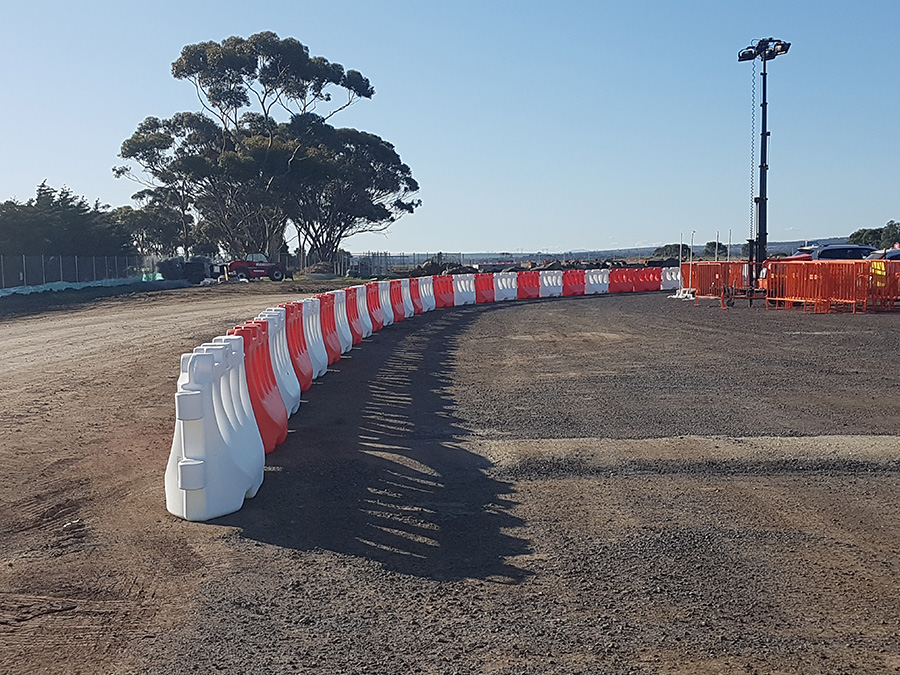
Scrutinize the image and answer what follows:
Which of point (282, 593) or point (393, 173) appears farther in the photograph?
point (393, 173)

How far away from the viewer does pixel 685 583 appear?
4.82 m

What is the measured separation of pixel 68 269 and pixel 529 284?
83.4 ft

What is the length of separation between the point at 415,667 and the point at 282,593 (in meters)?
1.11

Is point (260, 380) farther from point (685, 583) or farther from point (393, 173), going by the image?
point (393, 173)

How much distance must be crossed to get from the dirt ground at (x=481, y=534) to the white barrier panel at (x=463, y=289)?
19094 mm

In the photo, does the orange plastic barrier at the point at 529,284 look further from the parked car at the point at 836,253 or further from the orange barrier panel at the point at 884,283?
the orange barrier panel at the point at 884,283

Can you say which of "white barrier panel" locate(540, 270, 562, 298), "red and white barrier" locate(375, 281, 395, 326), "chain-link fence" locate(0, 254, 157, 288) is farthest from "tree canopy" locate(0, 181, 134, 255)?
"red and white barrier" locate(375, 281, 395, 326)

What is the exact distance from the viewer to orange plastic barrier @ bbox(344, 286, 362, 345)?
1695 cm

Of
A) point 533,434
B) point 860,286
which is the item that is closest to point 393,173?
point 860,286

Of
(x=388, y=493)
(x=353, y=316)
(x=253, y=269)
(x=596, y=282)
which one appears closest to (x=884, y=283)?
(x=353, y=316)

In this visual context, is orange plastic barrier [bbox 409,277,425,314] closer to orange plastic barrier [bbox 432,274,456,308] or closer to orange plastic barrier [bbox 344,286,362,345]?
orange plastic barrier [bbox 432,274,456,308]

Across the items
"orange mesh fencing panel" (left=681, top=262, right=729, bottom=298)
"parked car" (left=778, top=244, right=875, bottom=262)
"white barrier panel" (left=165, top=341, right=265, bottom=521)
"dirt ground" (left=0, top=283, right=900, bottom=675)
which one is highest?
"parked car" (left=778, top=244, right=875, bottom=262)

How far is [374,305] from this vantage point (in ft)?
68.2

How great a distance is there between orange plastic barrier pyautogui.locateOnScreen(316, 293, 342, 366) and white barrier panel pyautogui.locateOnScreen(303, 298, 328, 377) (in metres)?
0.38
